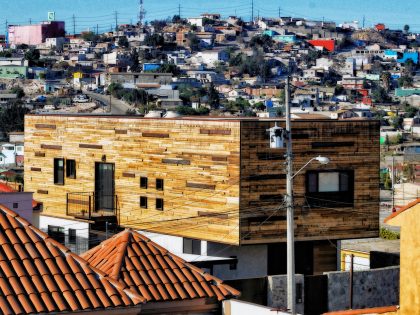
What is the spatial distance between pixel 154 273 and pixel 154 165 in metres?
13.9

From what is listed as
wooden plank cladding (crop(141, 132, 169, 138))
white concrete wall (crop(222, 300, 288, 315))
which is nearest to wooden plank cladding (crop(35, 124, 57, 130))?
wooden plank cladding (crop(141, 132, 169, 138))

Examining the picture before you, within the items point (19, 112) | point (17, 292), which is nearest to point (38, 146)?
point (17, 292)

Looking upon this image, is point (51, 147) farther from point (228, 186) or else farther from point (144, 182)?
point (228, 186)

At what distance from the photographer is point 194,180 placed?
28000 millimetres

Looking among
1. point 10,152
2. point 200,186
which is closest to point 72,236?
point 200,186

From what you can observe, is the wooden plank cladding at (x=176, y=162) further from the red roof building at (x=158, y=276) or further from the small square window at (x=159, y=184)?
the red roof building at (x=158, y=276)

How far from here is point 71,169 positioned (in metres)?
31.9

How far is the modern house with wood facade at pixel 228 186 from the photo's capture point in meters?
27.0

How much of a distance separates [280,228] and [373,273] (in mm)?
2370

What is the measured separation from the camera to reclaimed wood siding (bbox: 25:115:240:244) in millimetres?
27219

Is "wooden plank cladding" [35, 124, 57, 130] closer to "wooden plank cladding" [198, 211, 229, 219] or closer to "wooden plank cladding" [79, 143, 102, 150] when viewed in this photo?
"wooden plank cladding" [79, 143, 102, 150]

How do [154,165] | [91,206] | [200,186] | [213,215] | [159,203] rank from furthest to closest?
[91,206] < [154,165] < [159,203] < [200,186] < [213,215]

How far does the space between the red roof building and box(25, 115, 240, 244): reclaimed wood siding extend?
423 inches

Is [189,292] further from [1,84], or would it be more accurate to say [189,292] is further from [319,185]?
[1,84]
